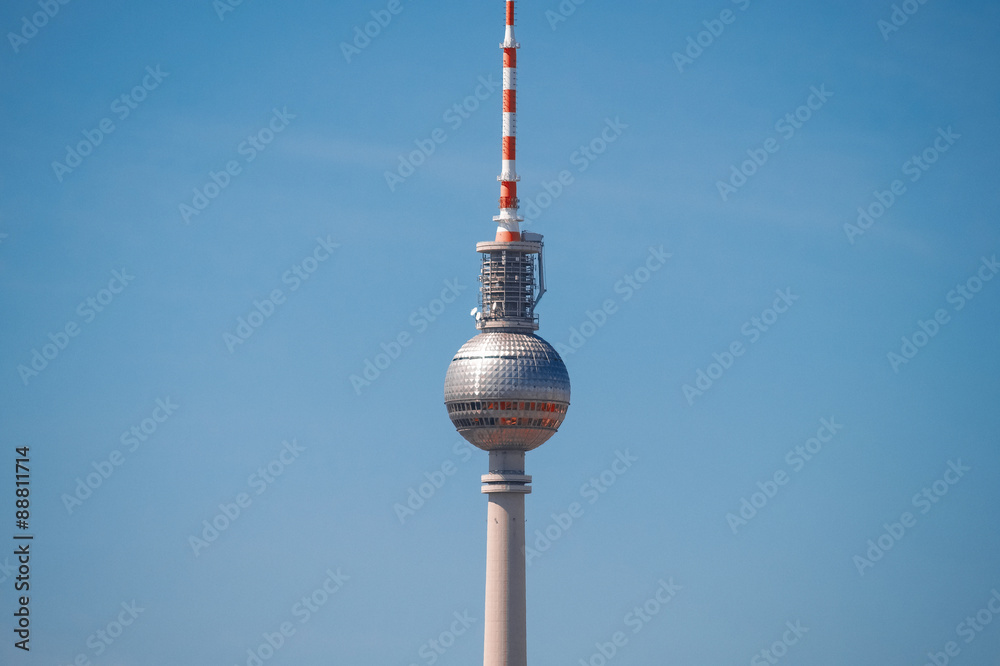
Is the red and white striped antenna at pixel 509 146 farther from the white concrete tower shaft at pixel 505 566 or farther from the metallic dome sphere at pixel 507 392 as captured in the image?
the white concrete tower shaft at pixel 505 566

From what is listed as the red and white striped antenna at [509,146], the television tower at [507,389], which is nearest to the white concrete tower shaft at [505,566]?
the television tower at [507,389]

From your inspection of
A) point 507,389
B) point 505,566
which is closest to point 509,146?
point 507,389

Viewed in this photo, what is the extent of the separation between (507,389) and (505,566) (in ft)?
54.0

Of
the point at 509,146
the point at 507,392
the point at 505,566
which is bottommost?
the point at 505,566

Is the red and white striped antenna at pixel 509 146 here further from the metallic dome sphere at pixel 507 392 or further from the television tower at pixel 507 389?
the metallic dome sphere at pixel 507 392

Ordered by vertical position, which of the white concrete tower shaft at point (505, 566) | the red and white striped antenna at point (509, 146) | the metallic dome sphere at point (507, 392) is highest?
the red and white striped antenna at point (509, 146)

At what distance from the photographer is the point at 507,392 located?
180 m

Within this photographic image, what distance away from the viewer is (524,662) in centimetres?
17912

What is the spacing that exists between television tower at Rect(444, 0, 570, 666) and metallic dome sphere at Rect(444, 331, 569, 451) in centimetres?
9

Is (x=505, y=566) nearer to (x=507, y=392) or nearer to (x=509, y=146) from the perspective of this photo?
(x=507, y=392)

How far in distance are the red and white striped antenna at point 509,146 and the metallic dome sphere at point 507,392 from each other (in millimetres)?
10256

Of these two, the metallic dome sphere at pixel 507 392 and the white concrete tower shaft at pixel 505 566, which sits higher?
the metallic dome sphere at pixel 507 392

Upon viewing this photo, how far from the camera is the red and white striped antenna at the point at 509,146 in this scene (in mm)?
183750

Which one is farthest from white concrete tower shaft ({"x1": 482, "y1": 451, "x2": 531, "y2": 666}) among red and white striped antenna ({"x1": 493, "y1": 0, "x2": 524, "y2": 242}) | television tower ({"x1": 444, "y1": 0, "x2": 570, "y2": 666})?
red and white striped antenna ({"x1": 493, "y1": 0, "x2": 524, "y2": 242})
